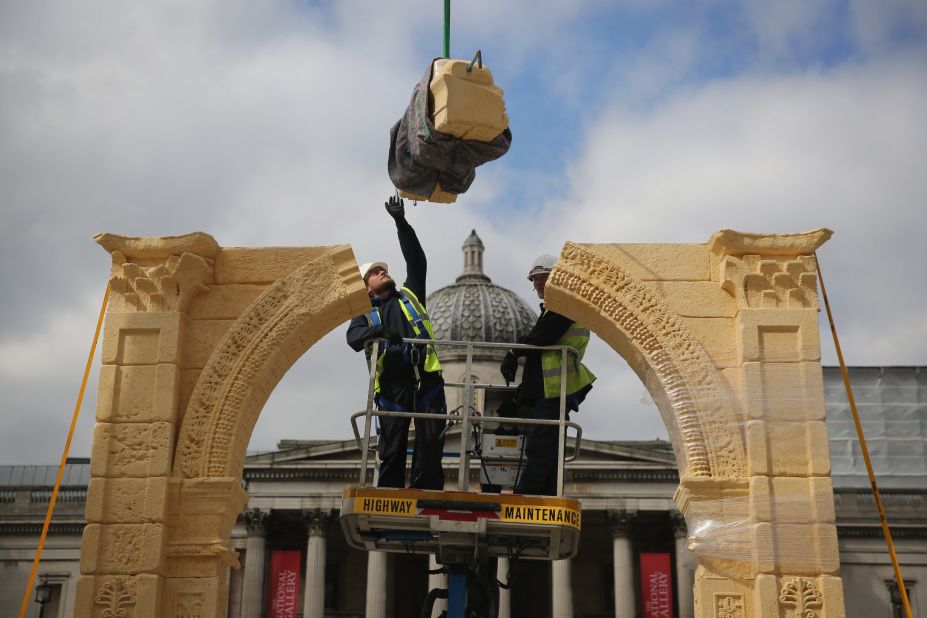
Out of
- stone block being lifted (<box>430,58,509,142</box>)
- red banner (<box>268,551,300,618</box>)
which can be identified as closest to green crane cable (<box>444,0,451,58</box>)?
stone block being lifted (<box>430,58,509,142</box>)

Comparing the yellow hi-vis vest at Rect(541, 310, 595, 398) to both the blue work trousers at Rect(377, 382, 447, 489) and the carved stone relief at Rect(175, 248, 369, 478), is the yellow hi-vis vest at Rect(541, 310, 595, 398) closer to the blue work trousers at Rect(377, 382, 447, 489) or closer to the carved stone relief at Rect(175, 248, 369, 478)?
the blue work trousers at Rect(377, 382, 447, 489)

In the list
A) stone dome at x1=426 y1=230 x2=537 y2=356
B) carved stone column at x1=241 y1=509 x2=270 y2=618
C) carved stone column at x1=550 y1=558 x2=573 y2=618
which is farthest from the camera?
stone dome at x1=426 y1=230 x2=537 y2=356

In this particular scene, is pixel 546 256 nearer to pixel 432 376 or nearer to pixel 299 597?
pixel 432 376

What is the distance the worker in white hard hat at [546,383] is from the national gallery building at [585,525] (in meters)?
35.1

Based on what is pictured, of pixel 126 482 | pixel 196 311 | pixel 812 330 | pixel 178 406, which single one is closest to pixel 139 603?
pixel 126 482

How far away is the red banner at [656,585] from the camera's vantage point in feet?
145

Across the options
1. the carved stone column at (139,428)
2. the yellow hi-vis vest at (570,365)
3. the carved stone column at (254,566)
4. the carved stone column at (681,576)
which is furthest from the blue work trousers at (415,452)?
the carved stone column at (254,566)

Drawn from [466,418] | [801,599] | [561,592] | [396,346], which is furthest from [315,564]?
[801,599]

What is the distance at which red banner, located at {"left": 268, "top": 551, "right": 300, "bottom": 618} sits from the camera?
43438mm

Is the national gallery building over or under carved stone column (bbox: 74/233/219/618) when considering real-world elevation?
over

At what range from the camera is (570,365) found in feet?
34.3

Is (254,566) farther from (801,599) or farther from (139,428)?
(801,599)

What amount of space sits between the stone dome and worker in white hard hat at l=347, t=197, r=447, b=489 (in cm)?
4482

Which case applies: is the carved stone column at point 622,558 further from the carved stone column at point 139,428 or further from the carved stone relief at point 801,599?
the carved stone column at point 139,428
